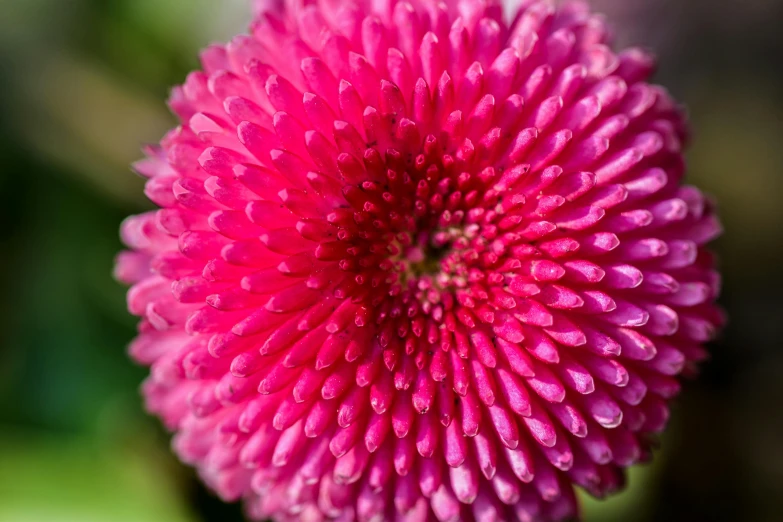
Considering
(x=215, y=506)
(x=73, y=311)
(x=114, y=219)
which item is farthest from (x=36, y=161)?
(x=215, y=506)

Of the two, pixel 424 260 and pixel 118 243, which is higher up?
pixel 118 243

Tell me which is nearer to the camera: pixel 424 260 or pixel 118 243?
pixel 424 260

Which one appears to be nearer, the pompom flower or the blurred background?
the pompom flower

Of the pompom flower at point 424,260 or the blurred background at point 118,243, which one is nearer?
the pompom flower at point 424,260
